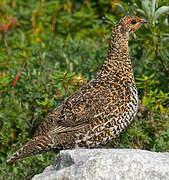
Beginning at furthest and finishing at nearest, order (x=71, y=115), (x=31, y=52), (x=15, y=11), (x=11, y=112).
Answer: (x=15, y=11), (x=31, y=52), (x=11, y=112), (x=71, y=115)

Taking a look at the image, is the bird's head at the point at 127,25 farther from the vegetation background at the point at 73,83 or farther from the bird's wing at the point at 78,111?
the bird's wing at the point at 78,111

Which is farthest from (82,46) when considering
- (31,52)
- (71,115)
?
(71,115)

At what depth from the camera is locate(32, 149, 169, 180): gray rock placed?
3203 millimetres

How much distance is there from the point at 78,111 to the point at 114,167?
4.59 feet

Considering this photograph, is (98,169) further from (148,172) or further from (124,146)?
(124,146)

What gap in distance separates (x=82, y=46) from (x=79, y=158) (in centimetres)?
410

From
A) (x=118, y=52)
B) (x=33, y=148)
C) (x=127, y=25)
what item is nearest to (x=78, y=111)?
(x=33, y=148)

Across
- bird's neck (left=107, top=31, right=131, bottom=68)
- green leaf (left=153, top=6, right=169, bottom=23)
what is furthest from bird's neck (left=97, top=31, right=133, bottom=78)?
green leaf (left=153, top=6, right=169, bottom=23)

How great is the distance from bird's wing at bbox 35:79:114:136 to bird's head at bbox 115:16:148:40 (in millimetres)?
733

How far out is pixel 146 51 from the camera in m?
5.74

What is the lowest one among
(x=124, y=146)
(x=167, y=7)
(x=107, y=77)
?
(x=124, y=146)

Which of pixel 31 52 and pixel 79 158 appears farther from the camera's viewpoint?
pixel 31 52

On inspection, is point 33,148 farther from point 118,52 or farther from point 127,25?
point 127,25

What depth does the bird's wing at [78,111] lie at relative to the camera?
14.8ft
